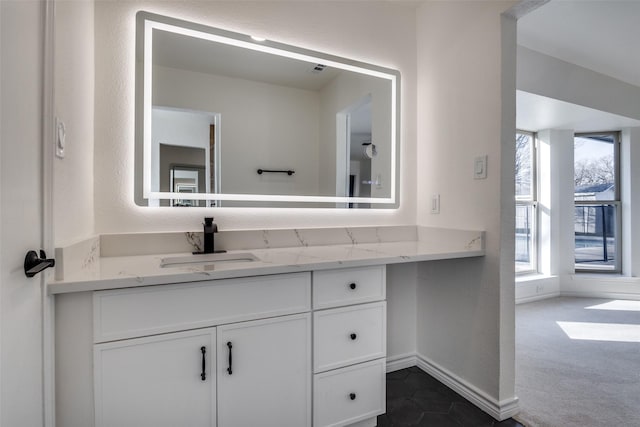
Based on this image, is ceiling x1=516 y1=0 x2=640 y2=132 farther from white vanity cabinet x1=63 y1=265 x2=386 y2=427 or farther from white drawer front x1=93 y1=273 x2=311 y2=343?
white drawer front x1=93 y1=273 x2=311 y2=343

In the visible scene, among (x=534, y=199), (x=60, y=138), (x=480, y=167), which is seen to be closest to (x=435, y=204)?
(x=480, y=167)

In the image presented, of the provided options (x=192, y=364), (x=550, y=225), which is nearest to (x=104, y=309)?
(x=192, y=364)

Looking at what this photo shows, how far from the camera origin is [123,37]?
4.81ft

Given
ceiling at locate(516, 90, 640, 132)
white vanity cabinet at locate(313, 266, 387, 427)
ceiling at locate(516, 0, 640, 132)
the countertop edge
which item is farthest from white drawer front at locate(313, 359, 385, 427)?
ceiling at locate(516, 90, 640, 132)

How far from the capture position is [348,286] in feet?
4.62

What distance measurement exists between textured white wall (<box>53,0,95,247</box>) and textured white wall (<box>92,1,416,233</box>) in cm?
6

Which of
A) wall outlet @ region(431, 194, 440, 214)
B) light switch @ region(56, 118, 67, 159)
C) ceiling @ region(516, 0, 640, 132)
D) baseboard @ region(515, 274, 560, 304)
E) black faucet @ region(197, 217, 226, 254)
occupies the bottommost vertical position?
baseboard @ region(515, 274, 560, 304)

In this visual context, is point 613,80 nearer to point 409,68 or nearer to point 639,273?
point 639,273

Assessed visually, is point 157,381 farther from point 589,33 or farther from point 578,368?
point 589,33

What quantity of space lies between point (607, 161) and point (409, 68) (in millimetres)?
3523

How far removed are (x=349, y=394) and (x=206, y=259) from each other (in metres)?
0.89

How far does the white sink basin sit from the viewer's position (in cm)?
140

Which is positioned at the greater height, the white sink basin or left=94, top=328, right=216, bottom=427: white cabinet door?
the white sink basin

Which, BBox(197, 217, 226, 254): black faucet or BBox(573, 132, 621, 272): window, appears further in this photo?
BBox(573, 132, 621, 272): window
